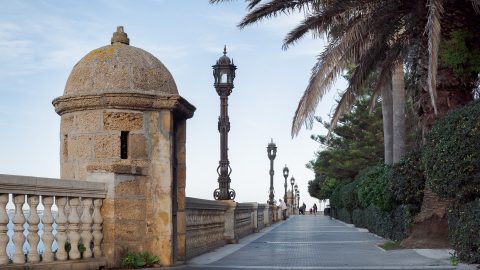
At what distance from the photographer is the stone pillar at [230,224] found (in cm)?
1848

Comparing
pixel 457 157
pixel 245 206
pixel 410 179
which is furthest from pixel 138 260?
pixel 245 206

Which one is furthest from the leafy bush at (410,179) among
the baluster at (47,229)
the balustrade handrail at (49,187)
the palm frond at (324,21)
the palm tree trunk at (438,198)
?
the baluster at (47,229)

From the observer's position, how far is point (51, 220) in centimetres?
806

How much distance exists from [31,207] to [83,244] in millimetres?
1291

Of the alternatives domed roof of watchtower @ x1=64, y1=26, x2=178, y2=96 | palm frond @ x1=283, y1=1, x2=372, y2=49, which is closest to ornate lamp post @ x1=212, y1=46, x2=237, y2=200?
palm frond @ x1=283, y1=1, x2=372, y2=49

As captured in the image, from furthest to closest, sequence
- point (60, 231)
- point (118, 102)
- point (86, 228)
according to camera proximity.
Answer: point (118, 102) → point (86, 228) → point (60, 231)

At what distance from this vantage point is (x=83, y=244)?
8.90 metres

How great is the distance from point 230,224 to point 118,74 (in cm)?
958

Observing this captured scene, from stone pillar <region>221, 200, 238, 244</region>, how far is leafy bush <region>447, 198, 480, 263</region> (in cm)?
800

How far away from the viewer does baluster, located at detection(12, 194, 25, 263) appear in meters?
7.45

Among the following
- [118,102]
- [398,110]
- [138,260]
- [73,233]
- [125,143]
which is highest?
[398,110]

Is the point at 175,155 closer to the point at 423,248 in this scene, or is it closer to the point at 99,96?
the point at 99,96

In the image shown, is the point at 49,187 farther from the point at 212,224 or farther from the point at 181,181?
the point at 212,224

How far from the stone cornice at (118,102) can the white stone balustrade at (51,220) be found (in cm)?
117
